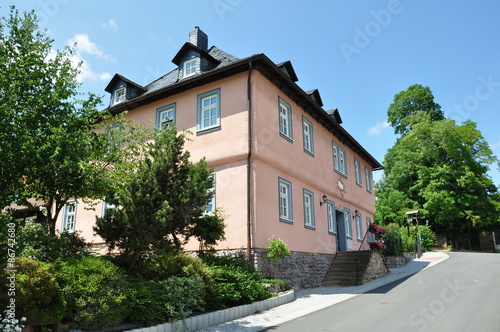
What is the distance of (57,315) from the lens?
632 centimetres

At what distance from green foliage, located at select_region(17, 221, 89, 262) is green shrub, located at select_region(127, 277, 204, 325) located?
1.87 metres

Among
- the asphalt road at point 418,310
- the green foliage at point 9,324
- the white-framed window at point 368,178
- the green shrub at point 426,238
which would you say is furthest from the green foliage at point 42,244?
the green shrub at point 426,238

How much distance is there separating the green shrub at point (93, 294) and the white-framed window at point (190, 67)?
991 cm

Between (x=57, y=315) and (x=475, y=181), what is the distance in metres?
35.9

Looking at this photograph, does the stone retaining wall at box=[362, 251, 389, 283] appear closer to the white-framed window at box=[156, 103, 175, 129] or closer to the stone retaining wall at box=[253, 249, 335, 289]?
the stone retaining wall at box=[253, 249, 335, 289]

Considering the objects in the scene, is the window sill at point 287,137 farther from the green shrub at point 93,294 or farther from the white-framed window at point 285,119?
the green shrub at point 93,294

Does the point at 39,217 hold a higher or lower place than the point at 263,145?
lower

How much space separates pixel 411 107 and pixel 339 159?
27.4 meters

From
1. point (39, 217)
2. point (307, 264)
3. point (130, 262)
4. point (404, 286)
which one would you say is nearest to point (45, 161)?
point (130, 262)

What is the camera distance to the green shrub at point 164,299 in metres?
7.35

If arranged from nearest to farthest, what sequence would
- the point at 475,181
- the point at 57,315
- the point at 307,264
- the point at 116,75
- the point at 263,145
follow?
1. the point at 57,315
2. the point at 263,145
3. the point at 307,264
4. the point at 116,75
5. the point at 475,181

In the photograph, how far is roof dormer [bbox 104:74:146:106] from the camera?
58.8 feet

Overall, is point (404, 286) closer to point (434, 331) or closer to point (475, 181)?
point (434, 331)

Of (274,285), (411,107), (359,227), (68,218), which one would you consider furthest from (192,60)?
(411,107)
